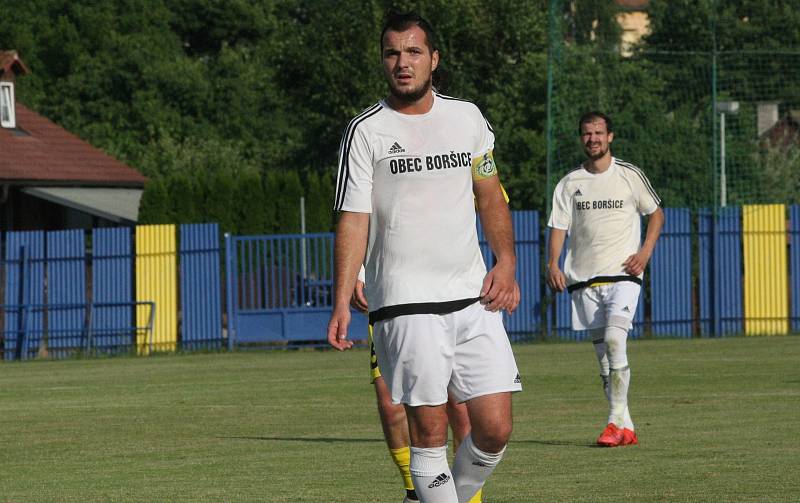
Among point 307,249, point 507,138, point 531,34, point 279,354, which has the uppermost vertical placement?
point 531,34

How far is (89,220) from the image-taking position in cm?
4206

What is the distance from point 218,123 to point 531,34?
814 inches

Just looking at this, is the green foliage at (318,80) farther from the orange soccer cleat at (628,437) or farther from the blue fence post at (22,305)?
the blue fence post at (22,305)

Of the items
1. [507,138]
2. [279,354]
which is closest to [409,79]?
[279,354]

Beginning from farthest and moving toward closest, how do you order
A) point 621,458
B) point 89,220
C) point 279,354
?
point 89,220 < point 279,354 < point 621,458

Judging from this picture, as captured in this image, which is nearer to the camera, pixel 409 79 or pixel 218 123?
pixel 409 79

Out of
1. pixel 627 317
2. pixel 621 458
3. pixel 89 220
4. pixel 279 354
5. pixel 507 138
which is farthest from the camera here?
pixel 507 138

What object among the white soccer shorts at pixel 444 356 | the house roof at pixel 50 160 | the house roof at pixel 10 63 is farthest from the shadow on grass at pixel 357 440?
the house roof at pixel 10 63

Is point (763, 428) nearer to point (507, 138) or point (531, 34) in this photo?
point (507, 138)

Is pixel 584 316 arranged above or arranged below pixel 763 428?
above

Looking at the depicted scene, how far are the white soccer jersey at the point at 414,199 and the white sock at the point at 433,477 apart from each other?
1.94 feet

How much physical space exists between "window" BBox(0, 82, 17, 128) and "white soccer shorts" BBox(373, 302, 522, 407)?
36.9 meters

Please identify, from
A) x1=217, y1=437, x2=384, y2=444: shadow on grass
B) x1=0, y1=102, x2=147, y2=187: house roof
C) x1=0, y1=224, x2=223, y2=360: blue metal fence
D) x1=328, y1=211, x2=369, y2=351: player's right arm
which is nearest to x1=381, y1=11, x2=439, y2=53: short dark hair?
x1=328, y1=211, x2=369, y2=351: player's right arm

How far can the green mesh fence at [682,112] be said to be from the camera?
29.7 meters
